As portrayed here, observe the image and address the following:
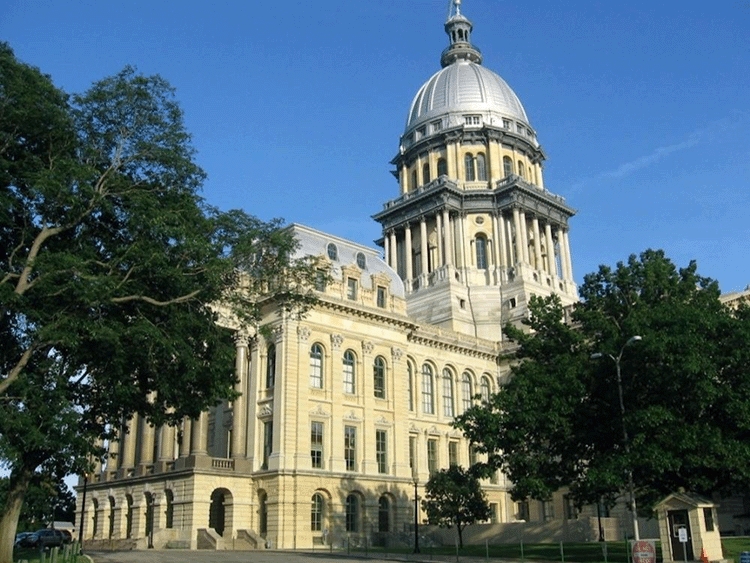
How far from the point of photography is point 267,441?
5500cm

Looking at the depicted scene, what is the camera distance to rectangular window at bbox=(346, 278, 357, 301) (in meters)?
60.9

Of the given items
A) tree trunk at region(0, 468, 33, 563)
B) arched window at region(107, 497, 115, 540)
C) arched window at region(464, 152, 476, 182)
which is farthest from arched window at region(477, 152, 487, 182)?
tree trunk at region(0, 468, 33, 563)

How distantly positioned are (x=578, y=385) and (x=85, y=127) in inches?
893

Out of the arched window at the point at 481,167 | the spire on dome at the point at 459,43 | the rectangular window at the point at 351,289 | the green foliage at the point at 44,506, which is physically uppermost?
the spire on dome at the point at 459,43

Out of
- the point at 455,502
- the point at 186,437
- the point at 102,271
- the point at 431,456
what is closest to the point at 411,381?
the point at 431,456

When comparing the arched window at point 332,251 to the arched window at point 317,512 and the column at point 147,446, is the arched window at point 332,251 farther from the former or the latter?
the column at point 147,446

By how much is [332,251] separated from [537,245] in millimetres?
33104

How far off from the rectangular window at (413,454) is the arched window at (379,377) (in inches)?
217

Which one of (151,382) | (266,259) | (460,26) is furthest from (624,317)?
(460,26)

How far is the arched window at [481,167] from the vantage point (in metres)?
91.2

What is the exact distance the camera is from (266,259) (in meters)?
32.3

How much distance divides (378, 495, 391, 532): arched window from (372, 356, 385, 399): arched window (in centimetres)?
764

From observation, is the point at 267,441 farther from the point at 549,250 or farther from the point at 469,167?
the point at 469,167

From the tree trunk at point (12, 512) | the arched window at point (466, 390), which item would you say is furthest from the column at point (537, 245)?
the tree trunk at point (12, 512)
